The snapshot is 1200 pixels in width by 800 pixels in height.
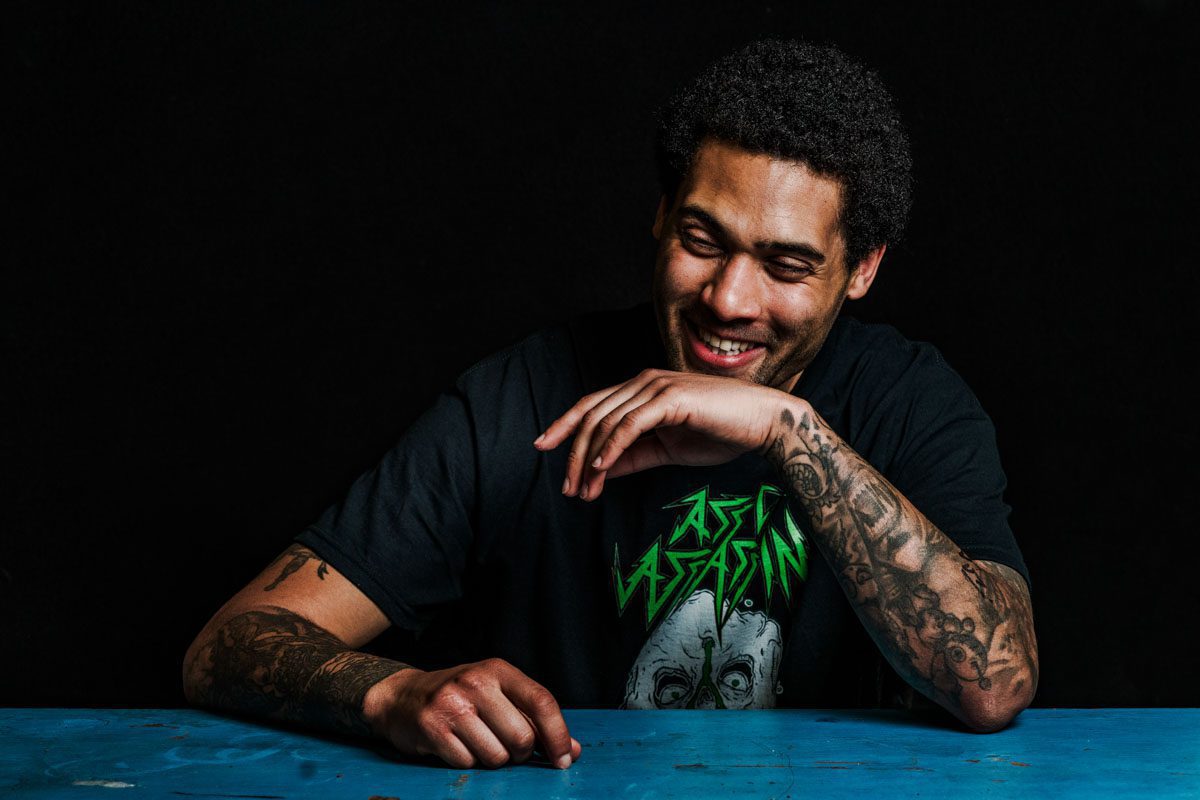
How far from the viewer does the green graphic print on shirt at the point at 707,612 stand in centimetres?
170

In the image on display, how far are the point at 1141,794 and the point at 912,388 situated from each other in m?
0.72

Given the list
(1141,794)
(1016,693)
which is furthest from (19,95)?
(1141,794)

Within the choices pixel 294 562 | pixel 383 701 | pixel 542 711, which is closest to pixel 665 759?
pixel 542 711

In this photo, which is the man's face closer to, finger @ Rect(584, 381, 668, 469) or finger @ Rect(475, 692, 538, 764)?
finger @ Rect(584, 381, 668, 469)

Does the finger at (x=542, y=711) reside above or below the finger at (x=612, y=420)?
below

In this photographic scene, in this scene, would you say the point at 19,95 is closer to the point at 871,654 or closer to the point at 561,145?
the point at 561,145

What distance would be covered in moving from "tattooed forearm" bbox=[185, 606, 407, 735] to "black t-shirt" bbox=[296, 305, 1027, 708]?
17 centimetres

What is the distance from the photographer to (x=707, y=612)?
5.61ft

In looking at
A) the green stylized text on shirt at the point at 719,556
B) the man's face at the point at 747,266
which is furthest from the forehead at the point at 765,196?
the green stylized text on shirt at the point at 719,556

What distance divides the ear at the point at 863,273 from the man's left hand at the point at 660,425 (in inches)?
14.8

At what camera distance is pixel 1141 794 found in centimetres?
117

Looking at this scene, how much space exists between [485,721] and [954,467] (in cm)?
76

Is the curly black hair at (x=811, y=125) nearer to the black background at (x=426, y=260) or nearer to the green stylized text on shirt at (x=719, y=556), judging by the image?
the green stylized text on shirt at (x=719, y=556)

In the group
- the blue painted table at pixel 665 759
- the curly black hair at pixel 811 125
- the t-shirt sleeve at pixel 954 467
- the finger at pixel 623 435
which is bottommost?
the blue painted table at pixel 665 759
